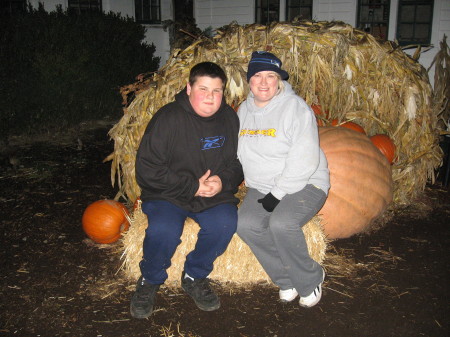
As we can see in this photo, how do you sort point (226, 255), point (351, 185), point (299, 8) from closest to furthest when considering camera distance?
point (226, 255) < point (351, 185) < point (299, 8)

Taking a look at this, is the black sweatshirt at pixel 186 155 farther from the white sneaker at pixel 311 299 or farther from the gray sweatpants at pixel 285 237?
the white sneaker at pixel 311 299

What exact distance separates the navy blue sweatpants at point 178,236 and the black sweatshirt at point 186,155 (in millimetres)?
80

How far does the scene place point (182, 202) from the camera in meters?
3.13

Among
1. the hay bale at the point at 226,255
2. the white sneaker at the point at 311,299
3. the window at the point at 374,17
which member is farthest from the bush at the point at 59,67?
the window at the point at 374,17

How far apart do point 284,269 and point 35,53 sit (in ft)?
23.6

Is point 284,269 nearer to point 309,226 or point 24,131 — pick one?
point 309,226

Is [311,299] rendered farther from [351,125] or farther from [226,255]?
[351,125]

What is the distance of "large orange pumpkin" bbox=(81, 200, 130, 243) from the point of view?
399 cm

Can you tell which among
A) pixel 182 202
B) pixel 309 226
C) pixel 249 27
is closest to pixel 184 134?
pixel 182 202

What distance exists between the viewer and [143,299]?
3041 mm

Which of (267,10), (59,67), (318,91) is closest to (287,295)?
(318,91)

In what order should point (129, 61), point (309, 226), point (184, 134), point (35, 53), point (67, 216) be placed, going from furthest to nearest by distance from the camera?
point (129, 61) < point (35, 53) < point (67, 216) < point (309, 226) < point (184, 134)

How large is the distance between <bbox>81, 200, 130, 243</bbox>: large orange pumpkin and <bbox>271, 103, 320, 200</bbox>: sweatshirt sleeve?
1.81m

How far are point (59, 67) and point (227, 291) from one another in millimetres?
6911
